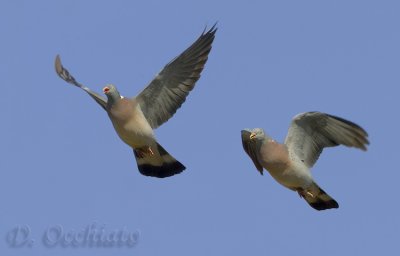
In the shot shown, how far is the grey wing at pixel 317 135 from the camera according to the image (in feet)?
63.0

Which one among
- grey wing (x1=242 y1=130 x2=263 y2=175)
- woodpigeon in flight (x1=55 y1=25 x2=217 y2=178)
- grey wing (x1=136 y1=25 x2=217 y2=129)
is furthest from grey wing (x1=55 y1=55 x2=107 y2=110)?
grey wing (x1=242 y1=130 x2=263 y2=175)

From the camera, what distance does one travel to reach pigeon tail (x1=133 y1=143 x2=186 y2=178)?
20625 millimetres

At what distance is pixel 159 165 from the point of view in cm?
2072

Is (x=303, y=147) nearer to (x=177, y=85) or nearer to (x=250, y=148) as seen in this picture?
(x=250, y=148)

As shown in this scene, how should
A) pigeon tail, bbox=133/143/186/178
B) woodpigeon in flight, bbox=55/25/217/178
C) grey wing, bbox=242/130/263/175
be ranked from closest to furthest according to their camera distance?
grey wing, bbox=242/130/263/175, woodpigeon in flight, bbox=55/25/217/178, pigeon tail, bbox=133/143/186/178

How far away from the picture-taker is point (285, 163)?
19469mm

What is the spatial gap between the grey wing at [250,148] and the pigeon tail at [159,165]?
3.81 ft

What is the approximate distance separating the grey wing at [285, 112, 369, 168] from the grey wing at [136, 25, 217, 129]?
72.6 inches

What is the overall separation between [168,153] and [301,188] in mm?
2213

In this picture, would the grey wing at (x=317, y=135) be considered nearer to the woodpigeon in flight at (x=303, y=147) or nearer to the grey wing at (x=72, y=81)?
the woodpigeon in flight at (x=303, y=147)

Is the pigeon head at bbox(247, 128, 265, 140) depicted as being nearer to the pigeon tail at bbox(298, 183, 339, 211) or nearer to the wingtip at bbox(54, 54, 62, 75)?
the pigeon tail at bbox(298, 183, 339, 211)

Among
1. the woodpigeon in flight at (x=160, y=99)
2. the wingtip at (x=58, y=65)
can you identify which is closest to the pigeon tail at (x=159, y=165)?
the woodpigeon in flight at (x=160, y=99)

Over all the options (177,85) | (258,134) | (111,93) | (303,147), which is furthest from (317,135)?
(111,93)

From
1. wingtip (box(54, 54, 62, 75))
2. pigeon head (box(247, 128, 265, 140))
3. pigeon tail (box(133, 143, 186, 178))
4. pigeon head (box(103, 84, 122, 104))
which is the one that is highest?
wingtip (box(54, 54, 62, 75))
